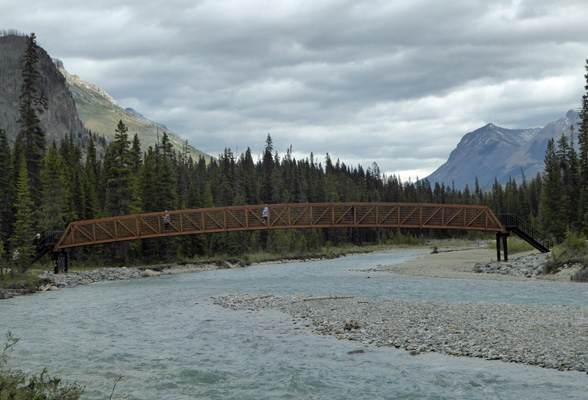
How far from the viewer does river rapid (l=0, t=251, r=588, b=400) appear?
11484 mm

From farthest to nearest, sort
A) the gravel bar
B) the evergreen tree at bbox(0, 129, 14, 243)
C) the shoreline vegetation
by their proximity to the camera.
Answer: the evergreen tree at bbox(0, 129, 14, 243) → the shoreline vegetation → the gravel bar

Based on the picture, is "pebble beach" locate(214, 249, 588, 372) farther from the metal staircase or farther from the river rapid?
the metal staircase

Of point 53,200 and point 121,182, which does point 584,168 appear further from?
point 53,200

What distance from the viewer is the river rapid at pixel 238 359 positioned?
11484 millimetres

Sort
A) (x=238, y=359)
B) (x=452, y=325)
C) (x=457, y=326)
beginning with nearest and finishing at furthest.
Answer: (x=238, y=359), (x=457, y=326), (x=452, y=325)

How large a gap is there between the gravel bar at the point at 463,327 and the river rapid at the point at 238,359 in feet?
2.20

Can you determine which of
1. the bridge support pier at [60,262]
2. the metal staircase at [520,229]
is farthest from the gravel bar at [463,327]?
the bridge support pier at [60,262]

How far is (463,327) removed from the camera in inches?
671

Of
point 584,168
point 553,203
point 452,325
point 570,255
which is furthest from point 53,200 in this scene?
point 584,168

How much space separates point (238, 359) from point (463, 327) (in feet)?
24.8

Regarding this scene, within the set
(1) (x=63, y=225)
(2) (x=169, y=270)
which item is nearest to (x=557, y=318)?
(2) (x=169, y=270)

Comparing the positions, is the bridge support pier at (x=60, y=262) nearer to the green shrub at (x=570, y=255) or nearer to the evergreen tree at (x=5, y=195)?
the evergreen tree at (x=5, y=195)

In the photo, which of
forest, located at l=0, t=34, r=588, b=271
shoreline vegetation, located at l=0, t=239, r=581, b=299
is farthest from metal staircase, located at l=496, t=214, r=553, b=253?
forest, located at l=0, t=34, r=588, b=271

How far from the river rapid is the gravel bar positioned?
0.67m
